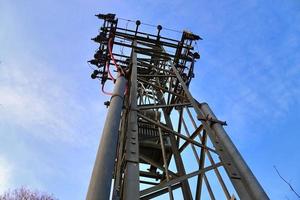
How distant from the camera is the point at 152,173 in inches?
274

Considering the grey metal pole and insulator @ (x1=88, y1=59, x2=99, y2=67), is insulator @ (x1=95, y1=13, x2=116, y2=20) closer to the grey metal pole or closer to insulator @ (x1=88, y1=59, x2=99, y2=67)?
insulator @ (x1=88, y1=59, x2=99, y2=67)

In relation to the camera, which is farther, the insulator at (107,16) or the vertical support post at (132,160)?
the insulator at (107,16)

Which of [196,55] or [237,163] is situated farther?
[196,55]

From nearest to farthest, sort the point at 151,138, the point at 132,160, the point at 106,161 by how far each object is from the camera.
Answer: the point at 106,161 → the point at 132,160 → the point at 151,138

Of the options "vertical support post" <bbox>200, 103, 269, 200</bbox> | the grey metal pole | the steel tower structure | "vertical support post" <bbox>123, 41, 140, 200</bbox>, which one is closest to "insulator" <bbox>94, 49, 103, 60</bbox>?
the steel tower structure

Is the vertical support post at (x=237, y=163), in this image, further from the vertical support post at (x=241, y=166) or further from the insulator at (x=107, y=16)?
the insulator at (x=107, y=16)

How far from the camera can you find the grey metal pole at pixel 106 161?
2260mm

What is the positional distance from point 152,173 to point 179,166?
103 cm

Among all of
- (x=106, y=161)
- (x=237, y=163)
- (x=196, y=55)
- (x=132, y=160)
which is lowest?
(x=106, y=161)

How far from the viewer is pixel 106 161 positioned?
2.63 m

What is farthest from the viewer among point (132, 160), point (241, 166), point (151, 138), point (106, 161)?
point (151, 138)

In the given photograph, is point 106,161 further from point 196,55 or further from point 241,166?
point 196,55

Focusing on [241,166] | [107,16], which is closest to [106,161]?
[241,166]

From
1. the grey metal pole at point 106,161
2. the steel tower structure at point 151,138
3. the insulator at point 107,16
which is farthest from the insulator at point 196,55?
the grey metal pole at point 106,161
